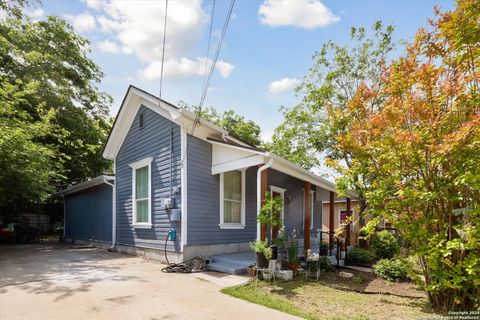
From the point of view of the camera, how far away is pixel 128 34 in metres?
6.93

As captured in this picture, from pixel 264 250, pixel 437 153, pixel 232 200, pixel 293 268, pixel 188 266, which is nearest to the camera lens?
pixel 437 153

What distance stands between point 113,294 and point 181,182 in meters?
3.40

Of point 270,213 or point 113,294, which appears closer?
point 113,294

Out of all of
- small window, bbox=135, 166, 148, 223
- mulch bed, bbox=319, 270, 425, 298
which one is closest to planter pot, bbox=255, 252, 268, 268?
mulch bed, bbox=319, 270, 425, 298

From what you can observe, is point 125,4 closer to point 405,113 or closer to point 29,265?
point 405,113

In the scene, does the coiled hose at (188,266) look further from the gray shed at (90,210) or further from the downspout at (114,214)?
the gray shed at (90,210)

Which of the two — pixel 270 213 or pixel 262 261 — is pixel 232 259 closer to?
pixel 262 261

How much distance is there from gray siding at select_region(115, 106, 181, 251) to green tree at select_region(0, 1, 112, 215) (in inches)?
165

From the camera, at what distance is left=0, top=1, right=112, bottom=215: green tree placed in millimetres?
15492

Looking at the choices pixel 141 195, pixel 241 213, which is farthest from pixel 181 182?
pixel 241 213

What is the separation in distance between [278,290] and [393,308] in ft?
6.44

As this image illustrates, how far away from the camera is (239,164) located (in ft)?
25.9

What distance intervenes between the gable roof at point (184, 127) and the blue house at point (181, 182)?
0.03 meters

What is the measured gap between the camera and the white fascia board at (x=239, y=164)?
7.29m
